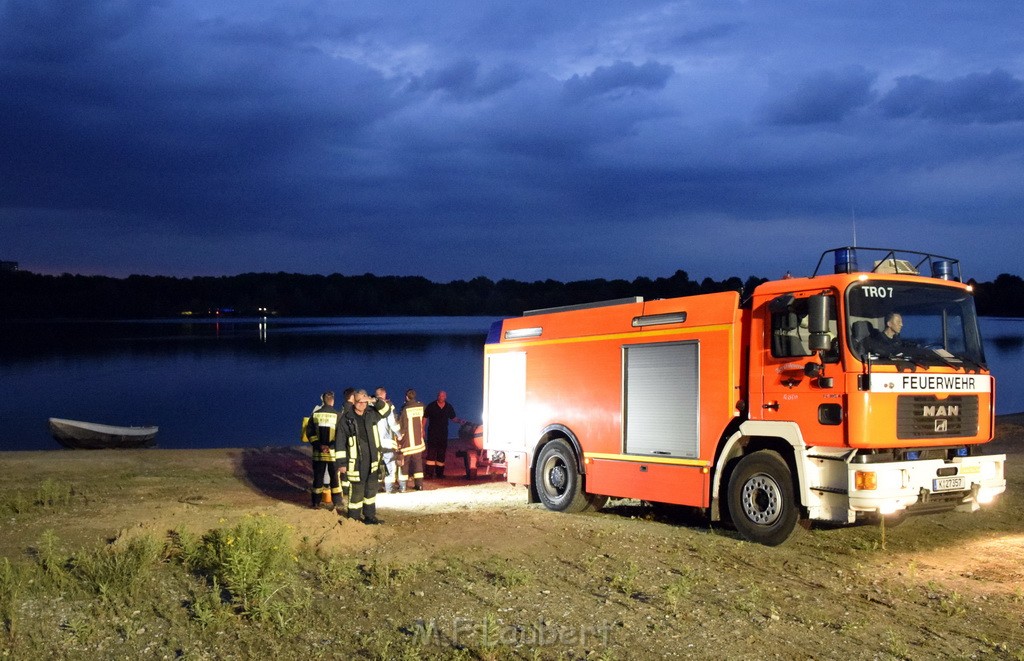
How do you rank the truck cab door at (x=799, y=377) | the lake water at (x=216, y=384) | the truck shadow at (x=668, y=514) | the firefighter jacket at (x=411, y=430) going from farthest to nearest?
the lake water at (x=216, y=384), the firefighter jacket at (x=411, y=430), the truck shadow at (x=668, y=514), the truck cab door at (x=799, y=377)

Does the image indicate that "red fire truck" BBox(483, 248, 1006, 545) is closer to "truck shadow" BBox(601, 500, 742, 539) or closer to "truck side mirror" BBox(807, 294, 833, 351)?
"truck side mirror" BBox(807, 294, 833, 351)

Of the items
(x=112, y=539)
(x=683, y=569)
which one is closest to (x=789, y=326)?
(x=683, y=569)

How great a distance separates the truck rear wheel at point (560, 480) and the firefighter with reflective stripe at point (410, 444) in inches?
138

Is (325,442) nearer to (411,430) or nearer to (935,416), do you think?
(411,430)

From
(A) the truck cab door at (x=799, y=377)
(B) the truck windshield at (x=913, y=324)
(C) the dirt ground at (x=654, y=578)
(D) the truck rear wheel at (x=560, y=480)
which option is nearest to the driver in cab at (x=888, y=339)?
(B) the truck windshield at (x=913, y=324)

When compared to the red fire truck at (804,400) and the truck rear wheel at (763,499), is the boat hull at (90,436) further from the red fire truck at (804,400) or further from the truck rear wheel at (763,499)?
the truck rear wheel at (763,499)

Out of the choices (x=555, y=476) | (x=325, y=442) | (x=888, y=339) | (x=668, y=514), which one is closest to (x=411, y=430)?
(x=325, y=442)

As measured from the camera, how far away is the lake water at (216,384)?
167 ft

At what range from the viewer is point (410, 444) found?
55.6 ft

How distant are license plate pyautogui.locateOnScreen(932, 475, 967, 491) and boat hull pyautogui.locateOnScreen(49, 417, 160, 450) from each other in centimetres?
2655

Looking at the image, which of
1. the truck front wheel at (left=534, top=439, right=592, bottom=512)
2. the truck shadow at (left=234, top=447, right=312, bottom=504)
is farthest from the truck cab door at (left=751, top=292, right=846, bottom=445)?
the truck shadow at (left=234, top=447, right=312, bottom=504)

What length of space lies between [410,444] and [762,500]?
782 cm

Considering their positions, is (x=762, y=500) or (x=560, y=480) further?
(x=560, y=480)

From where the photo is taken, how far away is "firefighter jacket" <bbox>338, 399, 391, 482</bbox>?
39.9 ft
